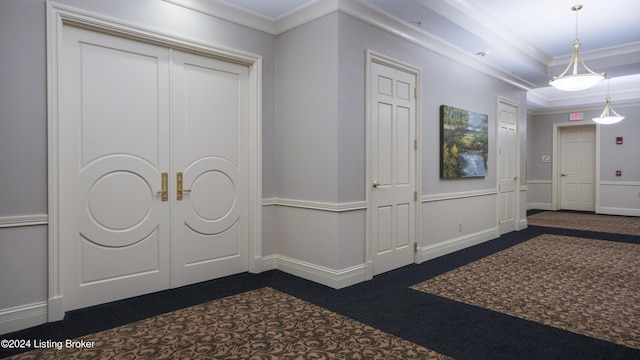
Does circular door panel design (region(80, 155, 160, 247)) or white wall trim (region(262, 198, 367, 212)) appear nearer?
circular door panel design (region(80, 155, 160, 247))

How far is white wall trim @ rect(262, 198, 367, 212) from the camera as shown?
386 cm

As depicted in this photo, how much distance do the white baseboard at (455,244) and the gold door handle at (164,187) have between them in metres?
3.10

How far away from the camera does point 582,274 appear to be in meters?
4.38

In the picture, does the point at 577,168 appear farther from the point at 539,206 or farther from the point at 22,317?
the point at 22,317

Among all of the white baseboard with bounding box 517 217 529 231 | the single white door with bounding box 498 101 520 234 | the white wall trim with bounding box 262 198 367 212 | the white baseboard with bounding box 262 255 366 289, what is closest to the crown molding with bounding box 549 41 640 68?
the single white door with bounding box 498 101 520 234

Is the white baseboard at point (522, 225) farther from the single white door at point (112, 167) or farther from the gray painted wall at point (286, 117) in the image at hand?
the single white door at point (112, 167)

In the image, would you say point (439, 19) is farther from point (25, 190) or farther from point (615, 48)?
point (25, 190)

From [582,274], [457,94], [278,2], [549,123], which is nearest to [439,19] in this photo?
[457,94]

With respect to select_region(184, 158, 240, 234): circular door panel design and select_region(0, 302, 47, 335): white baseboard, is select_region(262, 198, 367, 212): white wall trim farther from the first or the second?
select_region(0, 302, 47, 335): white baseboard

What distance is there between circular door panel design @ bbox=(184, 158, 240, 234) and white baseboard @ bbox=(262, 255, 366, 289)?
27.7 inches

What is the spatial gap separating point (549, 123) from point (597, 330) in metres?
9.67

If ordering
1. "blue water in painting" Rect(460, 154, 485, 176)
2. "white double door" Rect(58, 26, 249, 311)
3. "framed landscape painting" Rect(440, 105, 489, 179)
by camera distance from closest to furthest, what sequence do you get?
"white double door" Rect(58, 26, 249, 311), "framed landscape painting" Rect(440, 105, 489, 179), "blue water in painting" Rect(460, 154, 485, 176)

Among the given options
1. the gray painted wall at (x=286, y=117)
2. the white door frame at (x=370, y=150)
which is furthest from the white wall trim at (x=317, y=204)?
the white door frame at (x=370, y=150)

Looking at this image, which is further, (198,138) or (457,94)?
(457,94)
